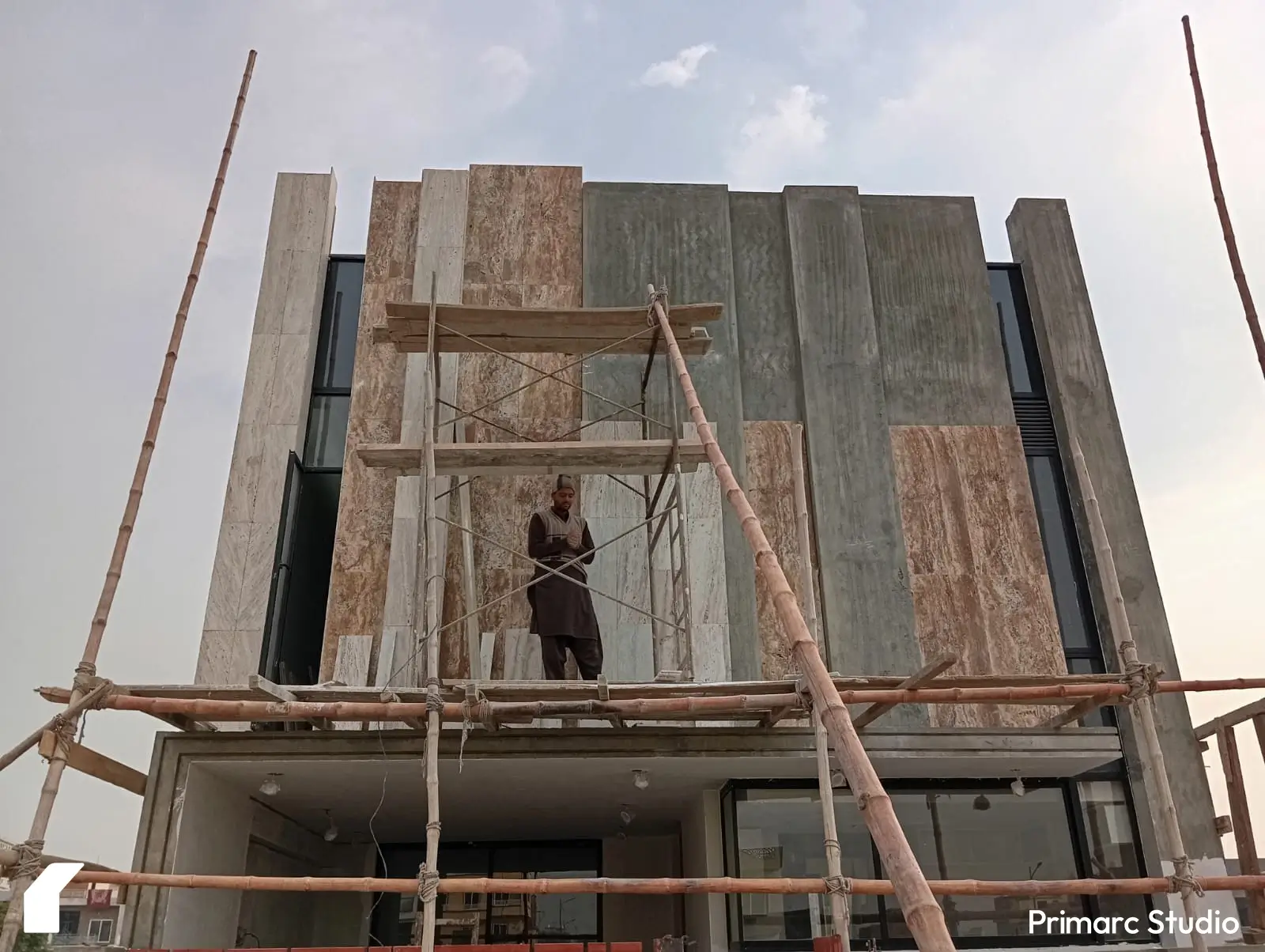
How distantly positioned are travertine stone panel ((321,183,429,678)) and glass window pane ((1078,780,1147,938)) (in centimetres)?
693

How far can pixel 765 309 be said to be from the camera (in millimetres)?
10484

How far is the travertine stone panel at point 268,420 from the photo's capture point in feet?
28.2

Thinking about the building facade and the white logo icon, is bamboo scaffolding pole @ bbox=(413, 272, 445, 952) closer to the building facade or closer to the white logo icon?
the building facade

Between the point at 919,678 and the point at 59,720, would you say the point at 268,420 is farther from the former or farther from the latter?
the point at 919,678

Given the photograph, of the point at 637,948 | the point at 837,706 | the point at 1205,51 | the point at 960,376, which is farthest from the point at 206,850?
the point at 1205,51

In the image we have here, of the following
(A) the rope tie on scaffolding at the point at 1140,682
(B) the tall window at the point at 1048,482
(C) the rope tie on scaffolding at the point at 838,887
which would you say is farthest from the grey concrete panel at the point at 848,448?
(C) the rope tie on scaffolding at the point at 838,887

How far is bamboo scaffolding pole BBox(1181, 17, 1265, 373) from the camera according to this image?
612 cm

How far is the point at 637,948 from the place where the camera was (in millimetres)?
5320

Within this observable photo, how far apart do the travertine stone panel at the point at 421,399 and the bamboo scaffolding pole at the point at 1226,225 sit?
6.01m

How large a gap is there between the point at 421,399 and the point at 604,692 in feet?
16.5

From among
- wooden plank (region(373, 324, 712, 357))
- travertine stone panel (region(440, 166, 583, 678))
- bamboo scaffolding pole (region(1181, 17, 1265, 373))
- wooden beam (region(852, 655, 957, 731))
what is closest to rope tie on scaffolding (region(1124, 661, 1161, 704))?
wooden beam (region(852, 655, 957, 731))

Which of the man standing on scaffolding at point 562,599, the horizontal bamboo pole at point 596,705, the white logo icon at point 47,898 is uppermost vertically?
the man standing on scaffolding at point 562,599

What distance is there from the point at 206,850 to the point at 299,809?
5.86ft

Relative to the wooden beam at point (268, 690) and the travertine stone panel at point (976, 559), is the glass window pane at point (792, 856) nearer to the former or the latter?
the travertine stone panel at point (976, 559)
